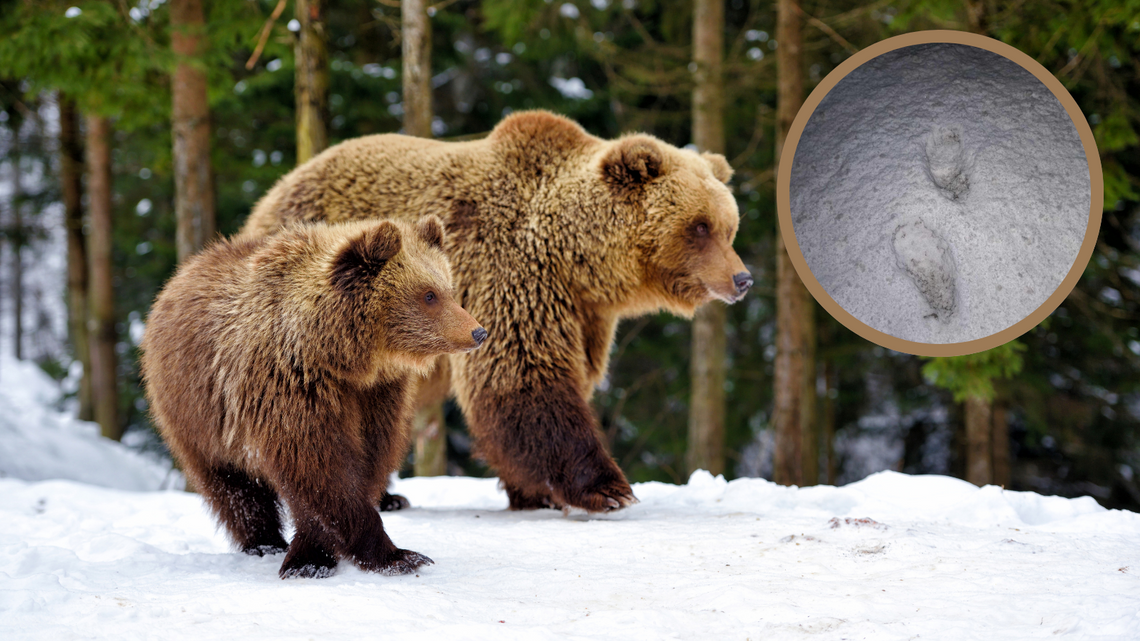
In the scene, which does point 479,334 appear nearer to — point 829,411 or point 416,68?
point 416,68

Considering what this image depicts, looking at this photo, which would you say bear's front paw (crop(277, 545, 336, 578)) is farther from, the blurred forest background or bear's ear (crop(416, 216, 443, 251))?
the blurred forest background

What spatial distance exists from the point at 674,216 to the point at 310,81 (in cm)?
435

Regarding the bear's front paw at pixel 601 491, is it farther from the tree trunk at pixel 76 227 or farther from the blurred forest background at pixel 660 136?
the tree trunk at pixel 76 227

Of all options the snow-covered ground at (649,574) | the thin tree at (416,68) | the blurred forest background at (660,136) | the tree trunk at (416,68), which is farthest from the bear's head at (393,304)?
the blurred forest background at (660,136)

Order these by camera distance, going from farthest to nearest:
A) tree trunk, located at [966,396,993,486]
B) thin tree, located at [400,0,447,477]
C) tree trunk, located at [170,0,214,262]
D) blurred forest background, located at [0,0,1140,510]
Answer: tree trunk, located at [966,396,993,486] < tree trunk, located at [170,0,214,262] < blurred forest background, located at [0,0,1140,510] < thin tree, located at [400,0,447,477]

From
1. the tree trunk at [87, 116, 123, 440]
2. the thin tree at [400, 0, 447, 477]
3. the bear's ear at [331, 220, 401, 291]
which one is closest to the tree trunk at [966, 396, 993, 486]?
the thin tree at [400, 0, 447, 477]

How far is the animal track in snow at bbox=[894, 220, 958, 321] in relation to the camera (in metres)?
4.11

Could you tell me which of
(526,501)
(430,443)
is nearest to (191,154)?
(430,443)

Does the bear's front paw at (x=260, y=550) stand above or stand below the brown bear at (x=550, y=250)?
below

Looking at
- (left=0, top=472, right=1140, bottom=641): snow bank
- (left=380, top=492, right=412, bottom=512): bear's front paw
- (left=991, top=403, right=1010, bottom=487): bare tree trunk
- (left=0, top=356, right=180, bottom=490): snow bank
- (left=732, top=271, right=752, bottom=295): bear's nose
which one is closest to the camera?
(left=0, top=472, right=1140, bottom=641): snow bank

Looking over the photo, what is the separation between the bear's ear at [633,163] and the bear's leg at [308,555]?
299 centimetres

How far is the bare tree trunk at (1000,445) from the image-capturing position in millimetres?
11664

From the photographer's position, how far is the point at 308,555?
13.1 feet

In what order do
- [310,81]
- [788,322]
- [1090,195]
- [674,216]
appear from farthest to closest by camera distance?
1. [788,322]
2. [310,81]
3. [674,216]
4. [1090,195]
